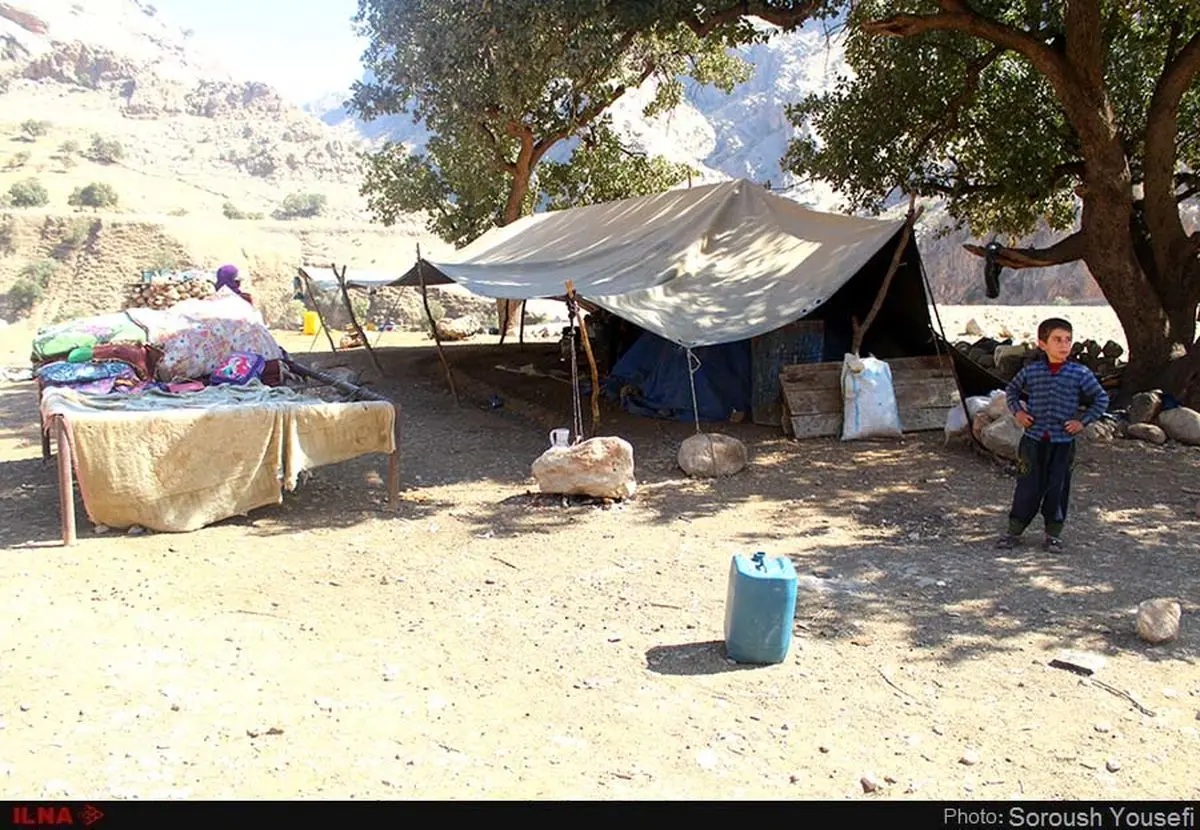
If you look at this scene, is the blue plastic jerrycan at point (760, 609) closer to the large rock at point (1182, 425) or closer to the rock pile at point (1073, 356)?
the large rock at point (1182, 425)

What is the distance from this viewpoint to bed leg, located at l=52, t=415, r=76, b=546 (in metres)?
4.81

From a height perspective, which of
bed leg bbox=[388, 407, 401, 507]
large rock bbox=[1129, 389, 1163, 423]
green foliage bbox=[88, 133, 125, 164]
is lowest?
bed leg bbox=[388, 407, 401, 507]

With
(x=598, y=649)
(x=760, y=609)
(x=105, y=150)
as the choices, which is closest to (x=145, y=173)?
(x=105, y=150)

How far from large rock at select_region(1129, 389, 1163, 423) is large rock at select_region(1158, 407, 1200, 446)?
11 cm

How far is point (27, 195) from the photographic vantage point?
25.9 m

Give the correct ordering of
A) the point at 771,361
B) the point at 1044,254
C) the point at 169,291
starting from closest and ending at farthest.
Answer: the point at 771,361
the point at 1044,254
the point at 169,291

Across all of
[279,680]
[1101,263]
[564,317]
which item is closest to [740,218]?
[1101,263]

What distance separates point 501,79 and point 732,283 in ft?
8.80

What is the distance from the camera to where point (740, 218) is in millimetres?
8695

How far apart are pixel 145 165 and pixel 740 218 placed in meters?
39.2

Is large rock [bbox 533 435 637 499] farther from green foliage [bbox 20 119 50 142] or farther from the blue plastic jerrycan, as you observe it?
green foliage [bbox 20 119 50 142]

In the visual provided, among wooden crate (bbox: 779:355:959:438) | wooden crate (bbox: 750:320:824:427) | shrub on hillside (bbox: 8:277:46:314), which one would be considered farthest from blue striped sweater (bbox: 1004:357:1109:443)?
shrub on hillside (bbox: 8:277:46:314)

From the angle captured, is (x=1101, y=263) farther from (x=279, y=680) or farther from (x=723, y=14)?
(x=279, y=680)

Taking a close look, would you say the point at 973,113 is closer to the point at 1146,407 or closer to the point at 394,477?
the point at 1146,407
